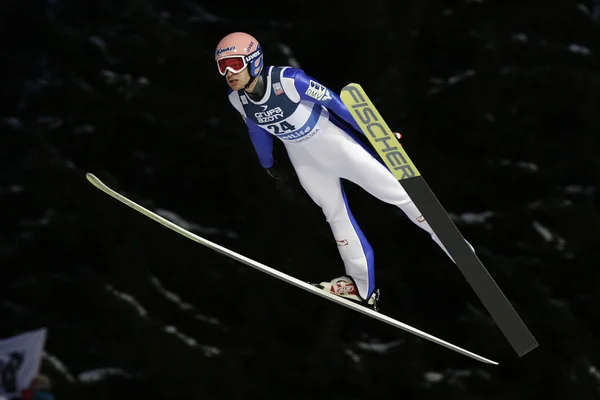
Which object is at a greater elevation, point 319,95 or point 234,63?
point 234,63

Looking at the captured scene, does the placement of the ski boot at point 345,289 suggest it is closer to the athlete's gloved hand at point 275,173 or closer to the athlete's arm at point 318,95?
the athlete's gloved hand at point 275,173

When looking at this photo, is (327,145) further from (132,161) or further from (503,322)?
(132,161)

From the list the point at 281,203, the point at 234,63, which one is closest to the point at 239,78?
the point at 234,63

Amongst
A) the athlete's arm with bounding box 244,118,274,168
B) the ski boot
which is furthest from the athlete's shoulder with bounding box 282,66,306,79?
the ski boot

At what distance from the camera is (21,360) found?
545cm

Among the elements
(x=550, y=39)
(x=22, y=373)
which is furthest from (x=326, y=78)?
(x=22, y=373)

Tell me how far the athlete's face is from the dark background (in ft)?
4.54

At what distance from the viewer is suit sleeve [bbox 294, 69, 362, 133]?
3260 mm

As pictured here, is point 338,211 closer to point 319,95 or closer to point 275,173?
point 275,173

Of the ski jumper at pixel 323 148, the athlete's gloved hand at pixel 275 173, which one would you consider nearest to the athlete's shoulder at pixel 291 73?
the ski jumper at pixel 323 148

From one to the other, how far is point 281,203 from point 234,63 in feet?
6.07

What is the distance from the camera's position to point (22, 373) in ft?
17.9

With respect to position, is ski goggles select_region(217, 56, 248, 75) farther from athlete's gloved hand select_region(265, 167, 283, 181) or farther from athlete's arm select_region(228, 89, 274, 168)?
athlete's gloved hand select_region(265, 167, 283, 181)

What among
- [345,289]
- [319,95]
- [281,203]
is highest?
[319,95]
